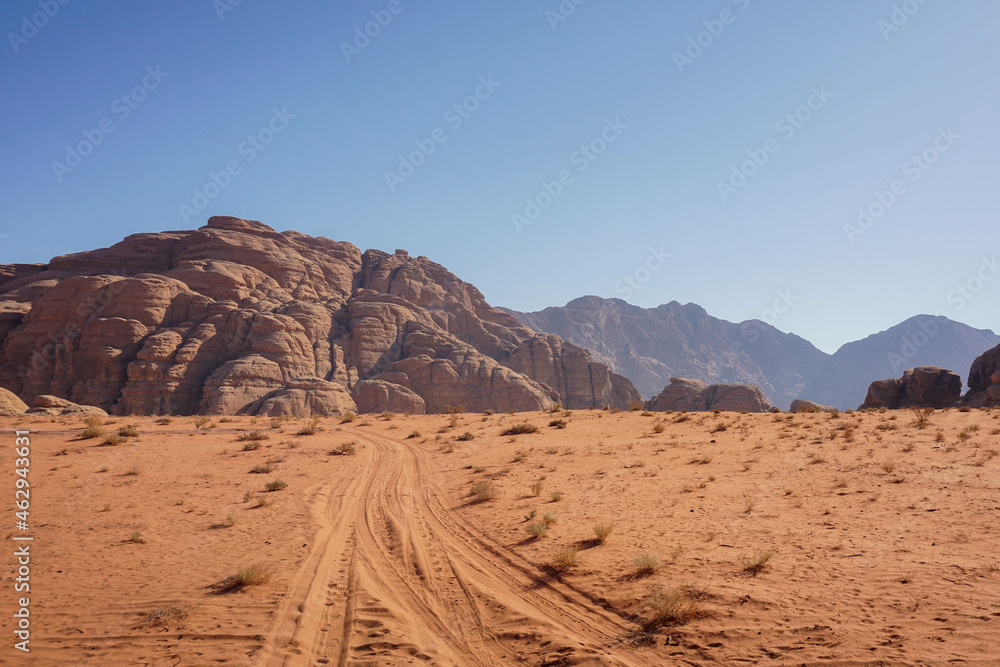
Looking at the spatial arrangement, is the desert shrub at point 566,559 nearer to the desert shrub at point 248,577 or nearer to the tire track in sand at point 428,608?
the tire track in sand at point 428,608

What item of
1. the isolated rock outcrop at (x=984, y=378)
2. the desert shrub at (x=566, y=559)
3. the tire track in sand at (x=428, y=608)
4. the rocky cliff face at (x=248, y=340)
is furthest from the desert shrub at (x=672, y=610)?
the rocky cliff face at (x=248, y=340)

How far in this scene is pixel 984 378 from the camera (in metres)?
41.4

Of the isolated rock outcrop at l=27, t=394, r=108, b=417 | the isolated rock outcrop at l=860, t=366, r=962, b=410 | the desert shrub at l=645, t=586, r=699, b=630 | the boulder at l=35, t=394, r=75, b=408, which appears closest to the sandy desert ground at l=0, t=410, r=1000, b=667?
the desert shrub at l=645, t=586, r=699, b=630

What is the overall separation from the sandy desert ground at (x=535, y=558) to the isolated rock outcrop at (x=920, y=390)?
3183 centimetres

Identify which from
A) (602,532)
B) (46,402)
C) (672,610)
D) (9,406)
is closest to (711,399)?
(602,532)

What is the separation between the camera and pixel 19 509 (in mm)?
11070

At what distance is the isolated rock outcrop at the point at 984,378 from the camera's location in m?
36.8

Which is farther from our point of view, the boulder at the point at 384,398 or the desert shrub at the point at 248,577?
the boulder at the point at 384,398

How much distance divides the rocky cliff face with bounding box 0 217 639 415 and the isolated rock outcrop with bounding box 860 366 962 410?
3872cm

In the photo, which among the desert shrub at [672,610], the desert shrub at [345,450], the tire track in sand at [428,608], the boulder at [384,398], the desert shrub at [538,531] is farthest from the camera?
the boulder at [384,398]

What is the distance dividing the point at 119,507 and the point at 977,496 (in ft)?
59.0

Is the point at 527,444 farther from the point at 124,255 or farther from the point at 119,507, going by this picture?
the point at 124,255

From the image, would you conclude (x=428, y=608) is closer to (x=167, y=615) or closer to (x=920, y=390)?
(x=167, y=615)

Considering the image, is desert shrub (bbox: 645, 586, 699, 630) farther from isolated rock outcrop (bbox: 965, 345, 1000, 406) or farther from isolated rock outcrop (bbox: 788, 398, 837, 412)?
isolated rock outcrop (bbox: 965, 345, 1000, 406)
